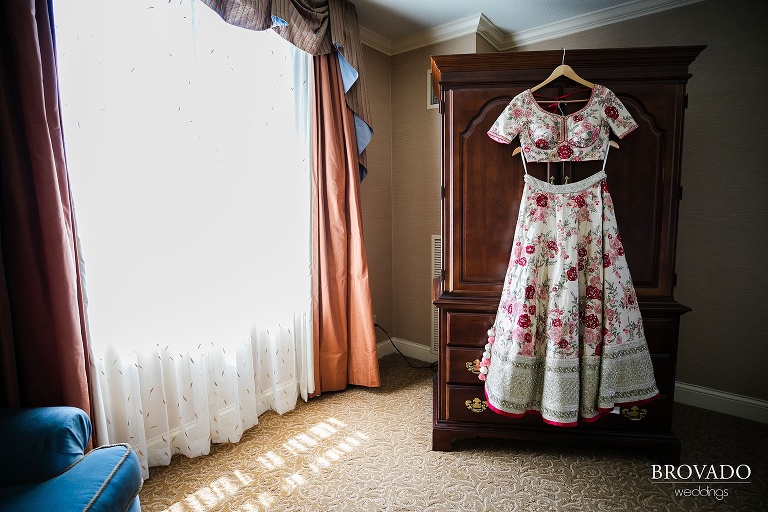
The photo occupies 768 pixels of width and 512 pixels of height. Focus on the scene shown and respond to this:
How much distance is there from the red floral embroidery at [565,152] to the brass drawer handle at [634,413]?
1173mm

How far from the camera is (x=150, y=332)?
1775 mm

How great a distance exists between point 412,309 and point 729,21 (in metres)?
2.55

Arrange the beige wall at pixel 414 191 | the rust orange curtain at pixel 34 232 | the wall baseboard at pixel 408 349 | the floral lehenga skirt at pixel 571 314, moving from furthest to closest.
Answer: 1. the wall baseboard at pixel 408 349
2. the beige wall at pixel 414 191
3. the floral lehenga skirt at pixel 571 314
4. the rust orange curtain at pixel 34 232

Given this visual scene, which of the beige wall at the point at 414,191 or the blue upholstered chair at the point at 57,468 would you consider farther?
the beige wall at the point at 414,191

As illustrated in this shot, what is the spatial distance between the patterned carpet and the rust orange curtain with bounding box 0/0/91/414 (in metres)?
0.69

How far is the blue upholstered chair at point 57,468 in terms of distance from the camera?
3.50 feet

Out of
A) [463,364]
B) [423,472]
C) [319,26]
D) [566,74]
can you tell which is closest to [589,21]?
[566,74]

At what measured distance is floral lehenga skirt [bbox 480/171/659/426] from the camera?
169 centimetres

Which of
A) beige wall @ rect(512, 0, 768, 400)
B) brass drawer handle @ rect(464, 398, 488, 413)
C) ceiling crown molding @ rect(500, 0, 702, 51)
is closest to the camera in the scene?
brass drawer handle @ rect(464, 398, 488, 413)

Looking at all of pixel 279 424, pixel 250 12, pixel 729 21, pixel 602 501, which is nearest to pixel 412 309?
pixel 279 424

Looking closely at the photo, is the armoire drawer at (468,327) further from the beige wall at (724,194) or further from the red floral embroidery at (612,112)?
the beige wall at (724,194)

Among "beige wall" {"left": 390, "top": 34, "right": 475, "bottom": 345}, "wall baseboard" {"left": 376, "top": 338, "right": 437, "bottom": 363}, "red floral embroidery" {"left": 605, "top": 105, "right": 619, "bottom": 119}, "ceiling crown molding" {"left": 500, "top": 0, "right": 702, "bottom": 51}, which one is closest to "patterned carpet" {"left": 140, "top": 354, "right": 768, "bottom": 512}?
"wall baseboard" {"left": 376, "top": 338, "right": 437, "bottom": 363}

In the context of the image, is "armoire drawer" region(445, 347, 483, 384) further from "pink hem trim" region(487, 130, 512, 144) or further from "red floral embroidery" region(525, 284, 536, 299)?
"pink hem trim" region(487, 130, 512, 144)


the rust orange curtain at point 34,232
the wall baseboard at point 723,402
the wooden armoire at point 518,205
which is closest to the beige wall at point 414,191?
the wooden armoire at point 518,205
